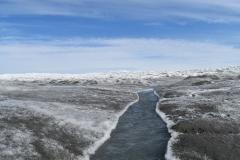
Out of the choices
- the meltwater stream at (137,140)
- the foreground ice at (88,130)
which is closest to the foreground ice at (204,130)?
the foreground ice at (88,130)

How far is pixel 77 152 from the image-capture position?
39.8 m

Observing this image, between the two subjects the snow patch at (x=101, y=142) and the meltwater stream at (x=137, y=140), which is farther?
the snow patch at (x=101, y=142)

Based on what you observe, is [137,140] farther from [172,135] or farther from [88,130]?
[88,130]

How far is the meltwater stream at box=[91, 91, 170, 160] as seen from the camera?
39.8m

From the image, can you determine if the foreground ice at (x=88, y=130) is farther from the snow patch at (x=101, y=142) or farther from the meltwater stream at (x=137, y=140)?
the meltwater stream at (x=137, y=140)

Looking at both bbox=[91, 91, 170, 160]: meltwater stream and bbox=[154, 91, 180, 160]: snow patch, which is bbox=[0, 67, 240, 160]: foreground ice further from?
bbox=[91, 91, 170, 160]: meltwater stream

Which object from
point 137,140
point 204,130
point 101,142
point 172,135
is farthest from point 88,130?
point 204,130

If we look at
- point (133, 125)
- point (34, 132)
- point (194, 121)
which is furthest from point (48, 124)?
point (194, 121)

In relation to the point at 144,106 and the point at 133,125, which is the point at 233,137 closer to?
the point at 133,125

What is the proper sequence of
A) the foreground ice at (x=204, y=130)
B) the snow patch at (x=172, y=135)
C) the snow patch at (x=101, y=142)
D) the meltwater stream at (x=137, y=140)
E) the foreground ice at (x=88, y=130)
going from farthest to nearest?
the snow patch at (x=101, y=142)
the meltwater stream at (x=137, y=140)
the foreground ice at (x=204, y=130)
the foreground ice at (x=88, y=130)
the snow patch at (x=172, y=135)

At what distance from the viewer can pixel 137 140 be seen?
45906 mm

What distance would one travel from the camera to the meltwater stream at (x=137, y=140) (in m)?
39.8

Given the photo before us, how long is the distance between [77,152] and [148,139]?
9527mm

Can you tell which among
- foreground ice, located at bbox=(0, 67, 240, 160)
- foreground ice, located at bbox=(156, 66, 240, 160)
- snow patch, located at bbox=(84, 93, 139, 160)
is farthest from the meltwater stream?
foreground ice, located at bbox=(156, 66, 240, 160)
